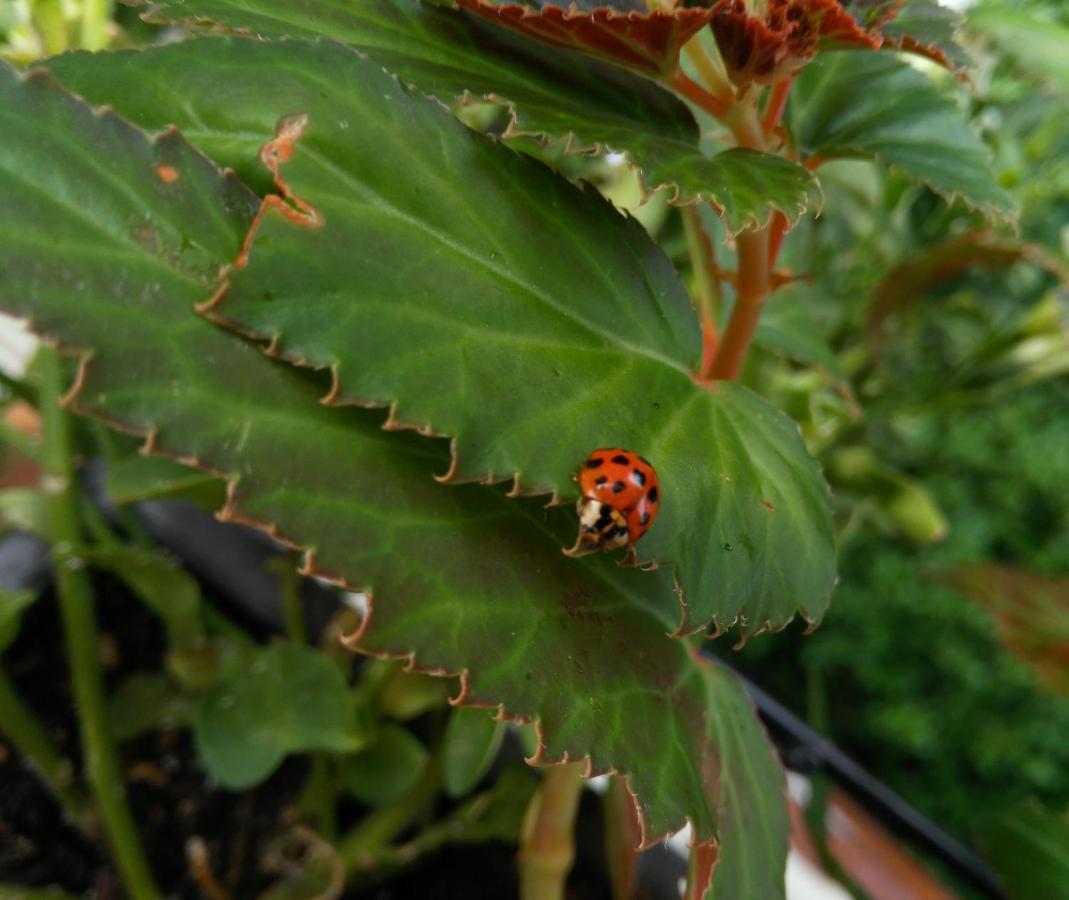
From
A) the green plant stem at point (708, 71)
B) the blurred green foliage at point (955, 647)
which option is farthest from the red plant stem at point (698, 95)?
the blurred green foliage at point (955, 647)

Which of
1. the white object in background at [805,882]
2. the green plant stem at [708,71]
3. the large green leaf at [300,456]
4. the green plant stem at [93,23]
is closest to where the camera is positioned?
the large green leaf at [300,456]

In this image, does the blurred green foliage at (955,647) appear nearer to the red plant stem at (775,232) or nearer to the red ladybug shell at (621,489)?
the red plant stem at (775,232)

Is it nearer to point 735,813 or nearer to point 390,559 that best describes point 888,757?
point 735,813

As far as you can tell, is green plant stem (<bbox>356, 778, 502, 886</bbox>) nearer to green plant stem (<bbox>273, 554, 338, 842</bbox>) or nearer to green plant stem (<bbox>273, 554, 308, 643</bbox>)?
green plant stem (<bbox>273, 554, 338, 842</bbox>)

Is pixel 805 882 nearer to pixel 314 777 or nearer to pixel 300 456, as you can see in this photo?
pixel 314 777

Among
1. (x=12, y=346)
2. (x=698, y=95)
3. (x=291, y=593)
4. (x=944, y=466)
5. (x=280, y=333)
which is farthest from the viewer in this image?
(x=944, y=466)

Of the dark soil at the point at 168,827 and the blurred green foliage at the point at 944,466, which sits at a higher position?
the blurred green foliage at the point at 944,466

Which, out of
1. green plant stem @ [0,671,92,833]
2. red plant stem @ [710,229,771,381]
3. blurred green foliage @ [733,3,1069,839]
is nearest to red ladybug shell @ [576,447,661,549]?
red plant stem @ [710,229,771,381]

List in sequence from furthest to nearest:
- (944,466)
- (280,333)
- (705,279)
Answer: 1. (944,466)
2. (705,279)
3. (280,333)

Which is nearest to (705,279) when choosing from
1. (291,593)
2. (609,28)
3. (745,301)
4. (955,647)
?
(745,301)
